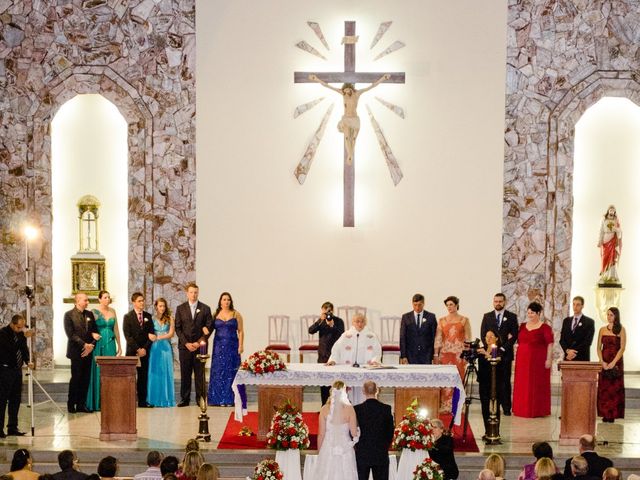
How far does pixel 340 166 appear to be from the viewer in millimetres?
14906

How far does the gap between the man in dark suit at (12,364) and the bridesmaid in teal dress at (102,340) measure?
1338mm

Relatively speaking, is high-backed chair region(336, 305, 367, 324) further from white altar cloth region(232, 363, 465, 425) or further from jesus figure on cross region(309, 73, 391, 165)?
white altar cloth region(232, 363, 465, 425)

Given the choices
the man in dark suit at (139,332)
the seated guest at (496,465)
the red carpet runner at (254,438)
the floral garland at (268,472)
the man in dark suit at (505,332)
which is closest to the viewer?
the seated guest at (496,465)

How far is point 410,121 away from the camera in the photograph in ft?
48.7

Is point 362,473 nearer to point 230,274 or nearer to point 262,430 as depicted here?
point 262,430

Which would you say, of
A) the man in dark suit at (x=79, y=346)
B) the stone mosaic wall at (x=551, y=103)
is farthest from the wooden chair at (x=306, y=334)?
the man in dark suit at (x=79, y=346)

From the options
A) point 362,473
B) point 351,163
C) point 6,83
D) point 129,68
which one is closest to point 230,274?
point 351,163

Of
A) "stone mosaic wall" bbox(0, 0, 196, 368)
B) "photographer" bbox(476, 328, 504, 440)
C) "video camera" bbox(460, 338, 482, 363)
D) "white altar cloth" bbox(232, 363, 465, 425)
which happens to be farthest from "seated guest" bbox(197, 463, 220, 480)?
"stone mosaic wall" bbox(0, 0, 196, 368)

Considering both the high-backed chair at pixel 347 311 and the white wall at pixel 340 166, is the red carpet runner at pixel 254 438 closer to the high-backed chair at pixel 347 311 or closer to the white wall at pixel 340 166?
the high-backed chair at pixel 347 311

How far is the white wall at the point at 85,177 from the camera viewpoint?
15.1 m

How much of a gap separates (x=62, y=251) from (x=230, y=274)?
8.35 ft

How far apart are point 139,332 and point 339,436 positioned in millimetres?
4291

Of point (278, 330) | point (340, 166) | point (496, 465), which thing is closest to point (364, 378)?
point (496, 465)

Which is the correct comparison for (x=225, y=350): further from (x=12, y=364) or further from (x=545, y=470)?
(x=545, y=470)
